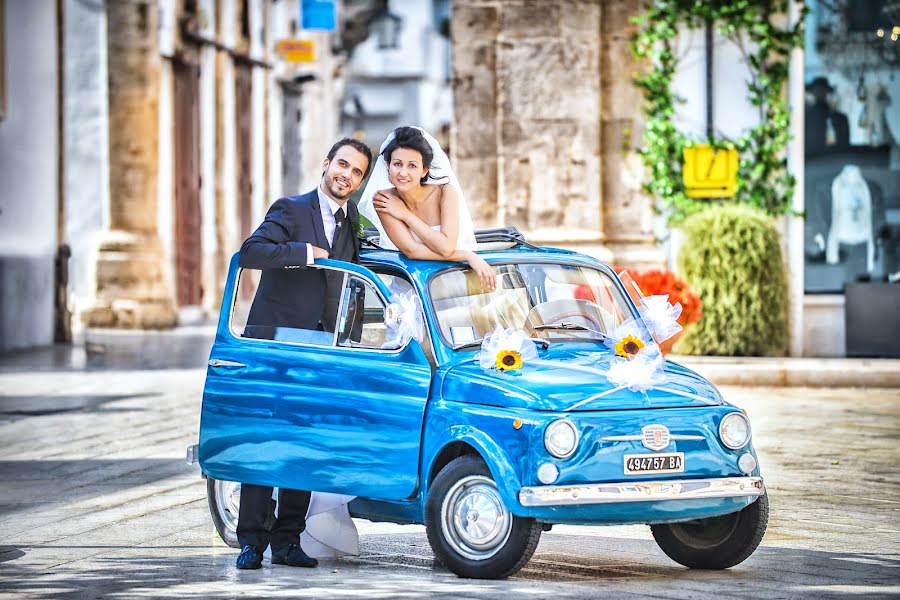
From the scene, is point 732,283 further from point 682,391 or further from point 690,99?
point 682,391

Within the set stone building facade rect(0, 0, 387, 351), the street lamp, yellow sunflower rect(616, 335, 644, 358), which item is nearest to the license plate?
yellow sunflower rect(616, 335, 644, 358)

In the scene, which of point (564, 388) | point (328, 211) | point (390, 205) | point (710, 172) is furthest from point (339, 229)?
point (710, 172)

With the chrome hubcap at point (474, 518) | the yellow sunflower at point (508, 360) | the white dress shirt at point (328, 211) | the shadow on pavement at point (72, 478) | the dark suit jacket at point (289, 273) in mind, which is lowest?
the shadow on pavement at point (72, 478)

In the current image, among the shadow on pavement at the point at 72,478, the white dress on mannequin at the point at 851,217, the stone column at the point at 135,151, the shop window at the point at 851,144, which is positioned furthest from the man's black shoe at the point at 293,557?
the stone column at the point at 135,151

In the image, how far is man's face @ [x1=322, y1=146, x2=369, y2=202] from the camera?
8.19 m

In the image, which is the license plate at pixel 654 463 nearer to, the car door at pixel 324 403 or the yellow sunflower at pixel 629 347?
the yellow sunflower at pixel 629 347

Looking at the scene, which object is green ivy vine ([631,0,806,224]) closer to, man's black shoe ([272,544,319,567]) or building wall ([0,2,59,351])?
building wall ([0,2,59,351])

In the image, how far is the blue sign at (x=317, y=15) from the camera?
35062mm

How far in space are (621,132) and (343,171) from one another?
36.9 ft

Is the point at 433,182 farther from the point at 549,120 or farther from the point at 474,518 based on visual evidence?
the point at 549,120

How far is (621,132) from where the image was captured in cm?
1916

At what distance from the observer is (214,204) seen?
1266 inches

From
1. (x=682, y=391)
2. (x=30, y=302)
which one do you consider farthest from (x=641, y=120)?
(x=682, y=391)

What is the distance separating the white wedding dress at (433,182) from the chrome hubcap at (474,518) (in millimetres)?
1372
